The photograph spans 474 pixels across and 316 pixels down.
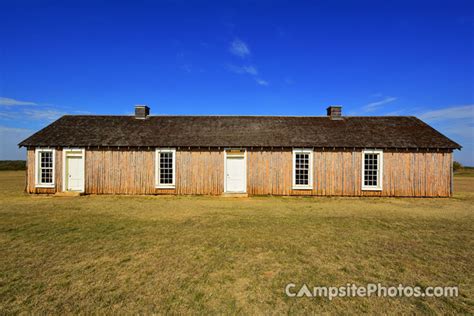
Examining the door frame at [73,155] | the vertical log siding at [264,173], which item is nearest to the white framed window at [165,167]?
the vertical log siding at [264,173]

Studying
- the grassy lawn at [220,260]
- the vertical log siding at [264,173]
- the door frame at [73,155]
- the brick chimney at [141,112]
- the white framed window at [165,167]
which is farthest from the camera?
the brick chimney at [141,112]

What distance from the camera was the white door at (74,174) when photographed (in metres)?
14.8

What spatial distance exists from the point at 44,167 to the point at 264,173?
14.4 metres

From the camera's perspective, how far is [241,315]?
10.5ft

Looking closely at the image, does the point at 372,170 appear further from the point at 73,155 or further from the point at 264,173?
the point at 73,155

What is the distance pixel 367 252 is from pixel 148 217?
7448 millimetres

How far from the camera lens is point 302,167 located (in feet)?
48.6

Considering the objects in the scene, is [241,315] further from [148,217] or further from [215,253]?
[148,217]

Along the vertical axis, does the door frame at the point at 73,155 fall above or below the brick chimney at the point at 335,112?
below

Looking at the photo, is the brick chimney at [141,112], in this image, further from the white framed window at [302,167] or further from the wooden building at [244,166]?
the white framed window at [302,167]

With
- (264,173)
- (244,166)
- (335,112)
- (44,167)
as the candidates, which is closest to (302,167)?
(264,173)

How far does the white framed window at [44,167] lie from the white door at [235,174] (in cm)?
1137

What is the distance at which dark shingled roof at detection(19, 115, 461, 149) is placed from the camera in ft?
48.5

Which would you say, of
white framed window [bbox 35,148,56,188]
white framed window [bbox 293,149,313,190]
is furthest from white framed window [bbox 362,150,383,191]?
white framed window [bbox 35,148,56,188]
